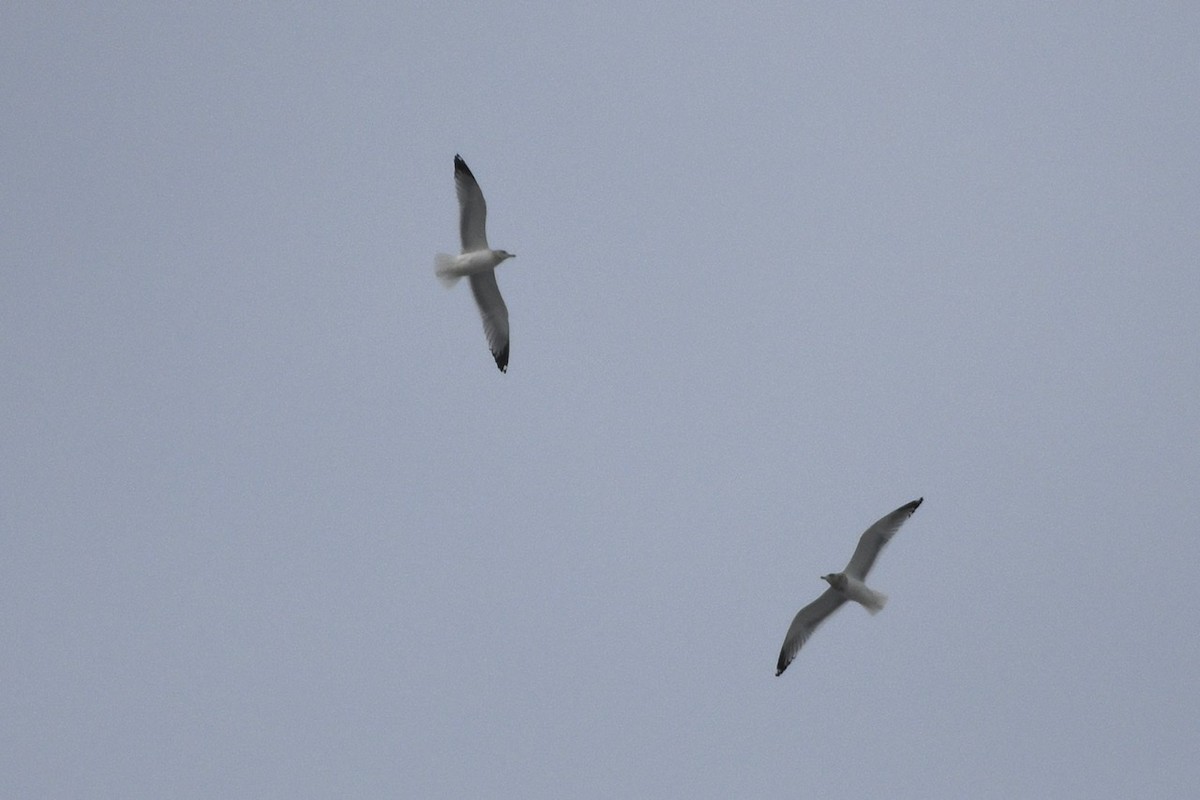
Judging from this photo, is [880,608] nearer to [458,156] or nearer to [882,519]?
[882,519]

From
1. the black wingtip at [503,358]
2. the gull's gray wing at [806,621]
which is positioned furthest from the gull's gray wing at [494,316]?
the gull's gray wing at [806,621]

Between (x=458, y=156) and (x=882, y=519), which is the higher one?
(x=458, y=156)

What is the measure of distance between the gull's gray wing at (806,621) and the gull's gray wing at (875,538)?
1.59 ft

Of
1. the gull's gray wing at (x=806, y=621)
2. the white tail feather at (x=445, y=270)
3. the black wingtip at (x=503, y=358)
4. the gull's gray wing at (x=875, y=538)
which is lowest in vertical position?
the gull's gray wing at (x=806, y=621)

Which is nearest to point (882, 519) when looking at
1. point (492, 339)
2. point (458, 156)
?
point (492, 339)

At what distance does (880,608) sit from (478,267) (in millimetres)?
7374

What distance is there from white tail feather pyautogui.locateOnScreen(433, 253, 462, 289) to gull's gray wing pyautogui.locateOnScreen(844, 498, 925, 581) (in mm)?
6788

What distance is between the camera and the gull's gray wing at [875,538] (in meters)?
24.1

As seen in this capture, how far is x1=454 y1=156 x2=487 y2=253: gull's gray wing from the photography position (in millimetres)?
23891

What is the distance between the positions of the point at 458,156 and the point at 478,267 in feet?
5.16

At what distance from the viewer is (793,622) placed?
24.9 m

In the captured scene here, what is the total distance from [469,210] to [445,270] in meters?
0.91

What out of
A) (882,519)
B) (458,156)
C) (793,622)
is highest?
(458,156)

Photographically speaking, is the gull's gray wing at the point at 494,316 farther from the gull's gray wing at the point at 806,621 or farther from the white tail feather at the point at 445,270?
the gull's gray wing at the point at 806,621
